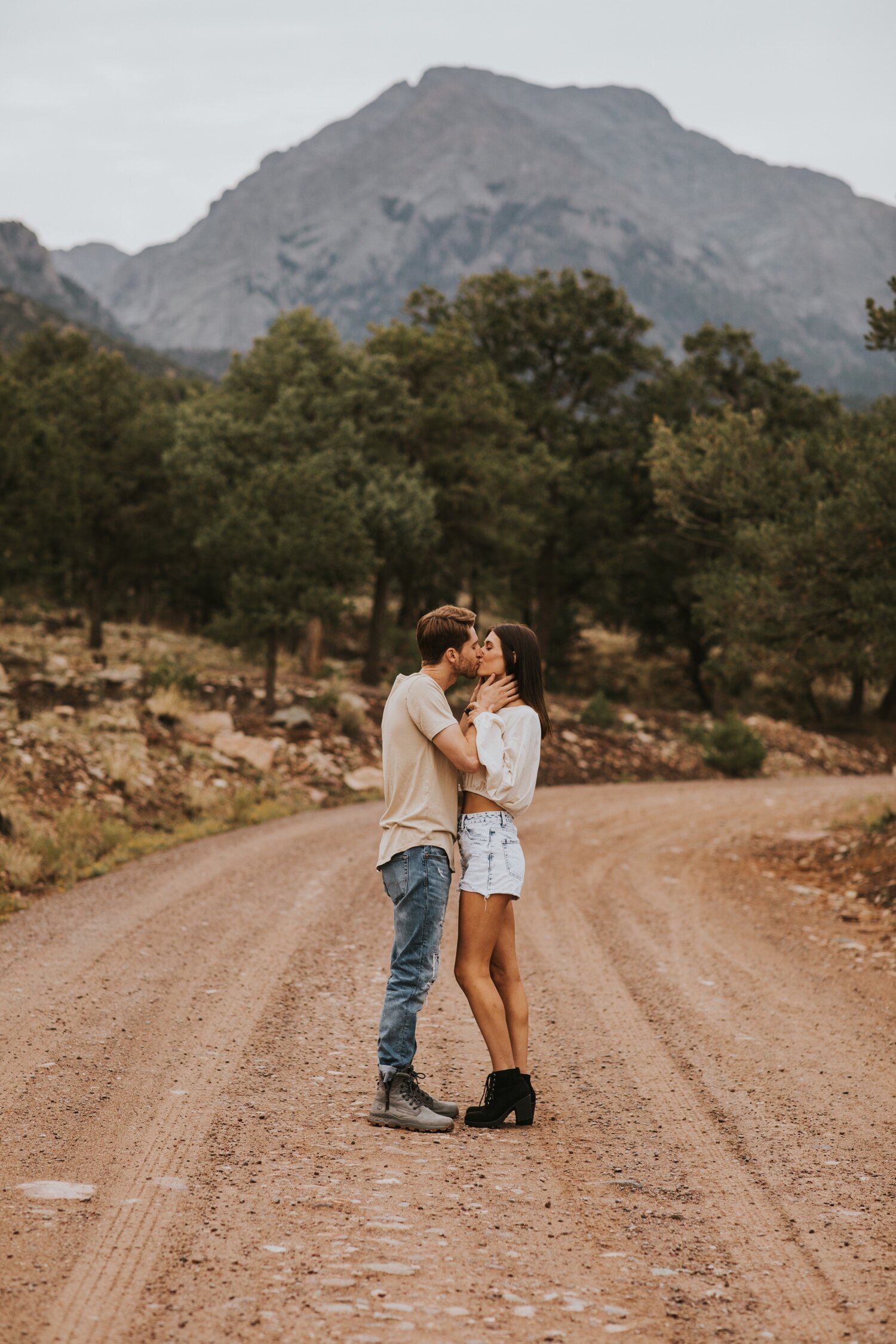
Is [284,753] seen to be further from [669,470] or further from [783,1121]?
[783,1121]

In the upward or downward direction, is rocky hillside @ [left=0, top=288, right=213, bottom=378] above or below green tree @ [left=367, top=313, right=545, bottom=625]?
above

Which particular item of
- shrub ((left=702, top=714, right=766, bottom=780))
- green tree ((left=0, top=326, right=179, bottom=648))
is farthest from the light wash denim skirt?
green tree ((left=0, top=326, right=179, bottom=648))

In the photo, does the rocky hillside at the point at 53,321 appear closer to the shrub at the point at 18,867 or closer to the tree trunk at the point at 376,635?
the tree trunk at the point at 376,635

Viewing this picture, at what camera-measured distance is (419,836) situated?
4617 millimetres

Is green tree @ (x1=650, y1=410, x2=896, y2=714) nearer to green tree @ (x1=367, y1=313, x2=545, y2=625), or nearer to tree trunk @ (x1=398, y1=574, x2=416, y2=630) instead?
green tree @ (x1=367, y1=313, x2=545, y2=625)

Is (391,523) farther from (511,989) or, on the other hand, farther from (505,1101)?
(505,1101)

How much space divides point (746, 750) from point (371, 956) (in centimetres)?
1868

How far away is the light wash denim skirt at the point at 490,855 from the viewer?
4.68m

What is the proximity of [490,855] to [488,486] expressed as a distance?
2646 centimetres

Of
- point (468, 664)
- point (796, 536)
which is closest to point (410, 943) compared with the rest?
point (468, 664)

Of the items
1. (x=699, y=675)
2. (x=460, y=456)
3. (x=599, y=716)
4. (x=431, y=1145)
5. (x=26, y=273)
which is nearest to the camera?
(x=431, y=1145)

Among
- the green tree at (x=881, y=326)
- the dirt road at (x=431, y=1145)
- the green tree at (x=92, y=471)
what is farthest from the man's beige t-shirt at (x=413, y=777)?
the green tree at (x=92, y=471)

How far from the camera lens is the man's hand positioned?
184 inches

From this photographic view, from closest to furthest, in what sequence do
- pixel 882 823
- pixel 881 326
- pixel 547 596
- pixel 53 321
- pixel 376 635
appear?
1. pixel 881 326
2. pixel 882 823
3. pixel 376 635
4. pixel 547 596
5. pixel 53 321
